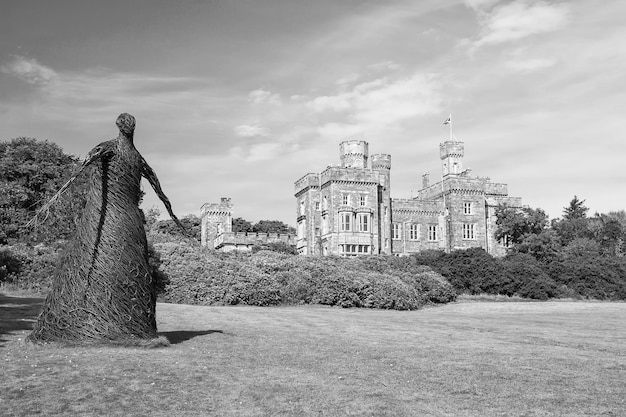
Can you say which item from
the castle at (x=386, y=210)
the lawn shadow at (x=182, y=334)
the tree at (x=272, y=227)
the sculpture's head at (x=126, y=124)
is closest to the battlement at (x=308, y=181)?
the castle at (x=386, y=210)

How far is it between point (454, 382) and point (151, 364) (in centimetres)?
439

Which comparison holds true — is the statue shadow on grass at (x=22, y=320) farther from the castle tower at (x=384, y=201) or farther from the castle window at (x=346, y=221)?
the castle tower at (x=384, y=201)

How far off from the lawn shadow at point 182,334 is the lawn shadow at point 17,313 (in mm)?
2634

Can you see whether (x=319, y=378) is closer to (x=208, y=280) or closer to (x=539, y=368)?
(x=539, y=368)

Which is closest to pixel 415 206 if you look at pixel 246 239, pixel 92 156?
pixel 246 239

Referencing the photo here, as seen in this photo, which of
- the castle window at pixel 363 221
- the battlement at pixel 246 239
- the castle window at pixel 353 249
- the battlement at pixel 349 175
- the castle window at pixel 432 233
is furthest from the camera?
the battlement at pixel 246 239

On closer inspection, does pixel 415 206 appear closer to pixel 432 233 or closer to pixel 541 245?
pixel 432 233

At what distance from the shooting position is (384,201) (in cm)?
6169

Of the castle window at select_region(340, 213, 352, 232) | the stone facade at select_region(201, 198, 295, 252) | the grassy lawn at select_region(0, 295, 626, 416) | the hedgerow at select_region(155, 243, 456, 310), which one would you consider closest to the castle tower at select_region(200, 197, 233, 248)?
the stone facade at select_region(201, 198, 295, 252)

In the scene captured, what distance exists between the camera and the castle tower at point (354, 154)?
200 ft

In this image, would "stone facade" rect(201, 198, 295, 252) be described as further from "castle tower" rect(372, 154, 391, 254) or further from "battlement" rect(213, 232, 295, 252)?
"castle tower" rect(372, 154, 391, 254)

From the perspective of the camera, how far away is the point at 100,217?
10.7 metres

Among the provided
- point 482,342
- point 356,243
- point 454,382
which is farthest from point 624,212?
point 454,382

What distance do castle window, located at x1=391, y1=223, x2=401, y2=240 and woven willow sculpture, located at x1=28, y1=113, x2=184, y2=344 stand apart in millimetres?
52330
